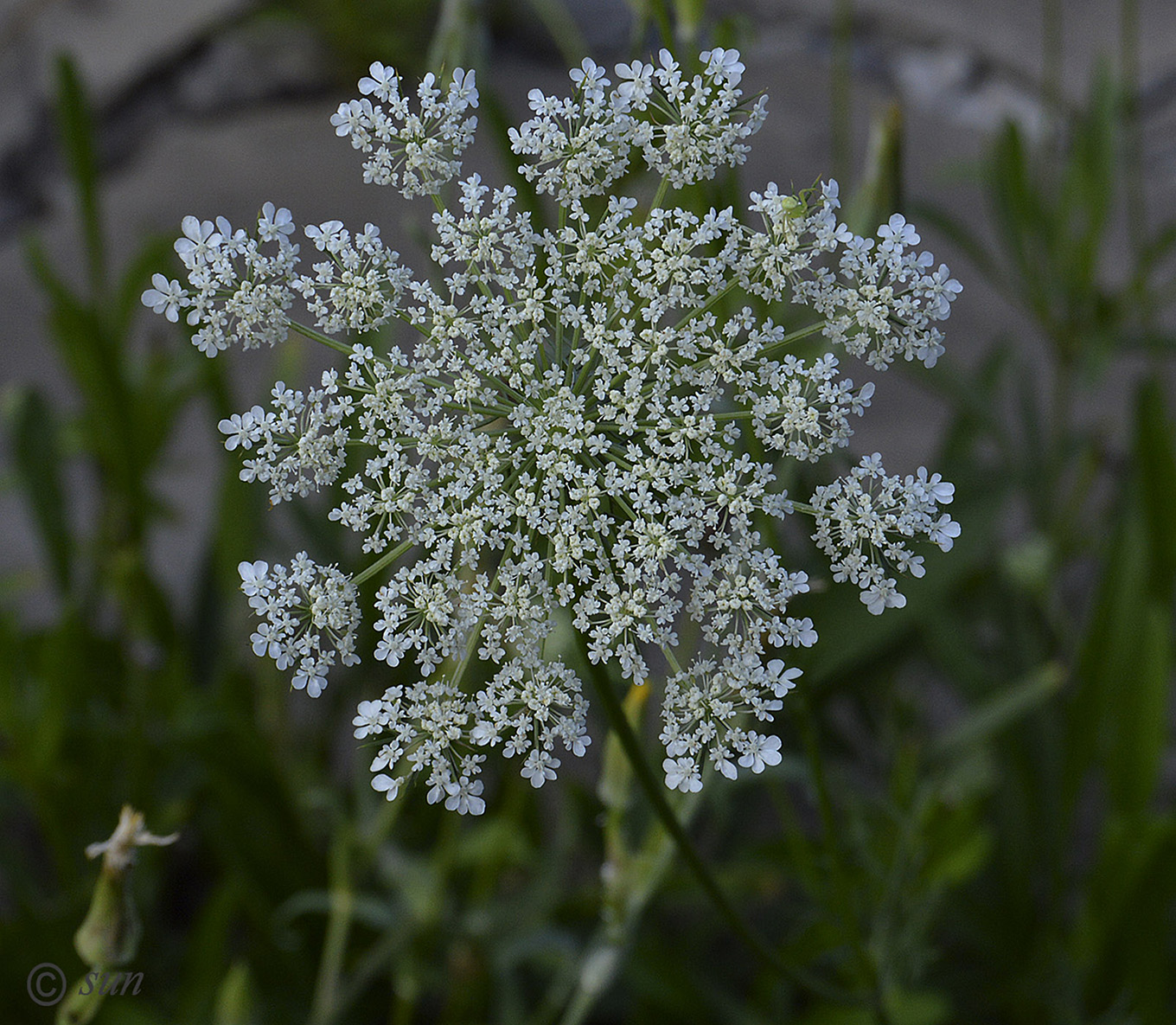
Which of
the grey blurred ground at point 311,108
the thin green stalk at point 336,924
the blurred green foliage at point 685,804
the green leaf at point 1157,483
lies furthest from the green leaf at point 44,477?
the green leaf at point 1157,483

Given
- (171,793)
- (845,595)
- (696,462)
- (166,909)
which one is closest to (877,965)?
(845,595)

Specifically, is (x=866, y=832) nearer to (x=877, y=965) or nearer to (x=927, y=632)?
(x=877, y=965)

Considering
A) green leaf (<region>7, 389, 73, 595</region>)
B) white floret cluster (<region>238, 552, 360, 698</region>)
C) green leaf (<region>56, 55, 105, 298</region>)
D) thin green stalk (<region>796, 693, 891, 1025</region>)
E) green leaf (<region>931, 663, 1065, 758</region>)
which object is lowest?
thin green stalk (<region>796, 693, 891, 1025</region>)

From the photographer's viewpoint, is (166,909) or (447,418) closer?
(447,418)

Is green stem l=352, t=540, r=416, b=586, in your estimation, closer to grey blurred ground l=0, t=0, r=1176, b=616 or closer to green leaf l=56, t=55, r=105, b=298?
green leaf l=56, t=55, r=105, b=298

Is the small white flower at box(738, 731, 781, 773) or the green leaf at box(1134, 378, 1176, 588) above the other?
the green leaf at box(1134, 378, 1176, 588)

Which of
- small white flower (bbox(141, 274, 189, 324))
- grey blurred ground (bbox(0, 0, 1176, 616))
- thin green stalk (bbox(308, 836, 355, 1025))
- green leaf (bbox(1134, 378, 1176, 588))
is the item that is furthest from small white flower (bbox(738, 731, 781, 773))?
grey blurred ground (bbox(0, 0, 1176, 616))

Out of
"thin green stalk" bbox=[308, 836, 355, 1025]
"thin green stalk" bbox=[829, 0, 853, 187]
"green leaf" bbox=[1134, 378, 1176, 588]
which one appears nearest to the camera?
"thin green stalk" bbox=[308, 836, 355, 1025]
